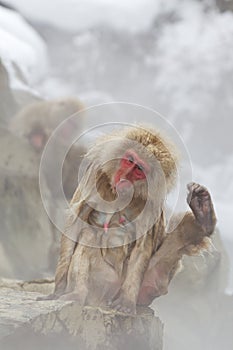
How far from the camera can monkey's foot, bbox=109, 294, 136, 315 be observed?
70.2 inches

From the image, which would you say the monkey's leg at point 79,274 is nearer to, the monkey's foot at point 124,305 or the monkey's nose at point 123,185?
the monkey's foot at point 124,305

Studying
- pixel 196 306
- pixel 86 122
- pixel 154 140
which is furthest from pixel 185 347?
pixel 154 140

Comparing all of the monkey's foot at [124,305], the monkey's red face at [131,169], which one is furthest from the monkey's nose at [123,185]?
the monkey's foot at [124,305]

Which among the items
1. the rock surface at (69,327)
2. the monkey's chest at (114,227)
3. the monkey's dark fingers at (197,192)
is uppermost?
the monkey's dark fingers at (197,192)

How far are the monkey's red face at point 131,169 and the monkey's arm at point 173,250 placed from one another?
197mm

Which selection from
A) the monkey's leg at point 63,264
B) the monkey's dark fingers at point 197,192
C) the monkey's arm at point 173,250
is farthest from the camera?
the monkey's leg at point 63,264

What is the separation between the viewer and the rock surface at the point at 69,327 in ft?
4.85

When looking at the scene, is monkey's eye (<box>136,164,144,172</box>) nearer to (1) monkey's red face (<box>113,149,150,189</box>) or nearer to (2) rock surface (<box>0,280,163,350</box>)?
(1) monkey's red face (<box>113,149,150,189</box>)

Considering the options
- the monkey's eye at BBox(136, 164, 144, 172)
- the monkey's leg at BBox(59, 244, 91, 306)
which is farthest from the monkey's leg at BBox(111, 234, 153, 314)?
the monkey's eye at BBox(136, 164, 144, 172)

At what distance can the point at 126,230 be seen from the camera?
73.8 inches

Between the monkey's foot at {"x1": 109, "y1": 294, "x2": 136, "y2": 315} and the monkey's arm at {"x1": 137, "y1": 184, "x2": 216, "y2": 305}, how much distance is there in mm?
92

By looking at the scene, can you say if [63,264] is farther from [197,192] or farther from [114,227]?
[197,192]

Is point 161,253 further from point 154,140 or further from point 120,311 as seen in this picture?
point 154,140

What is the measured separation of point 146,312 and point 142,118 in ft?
2.12
